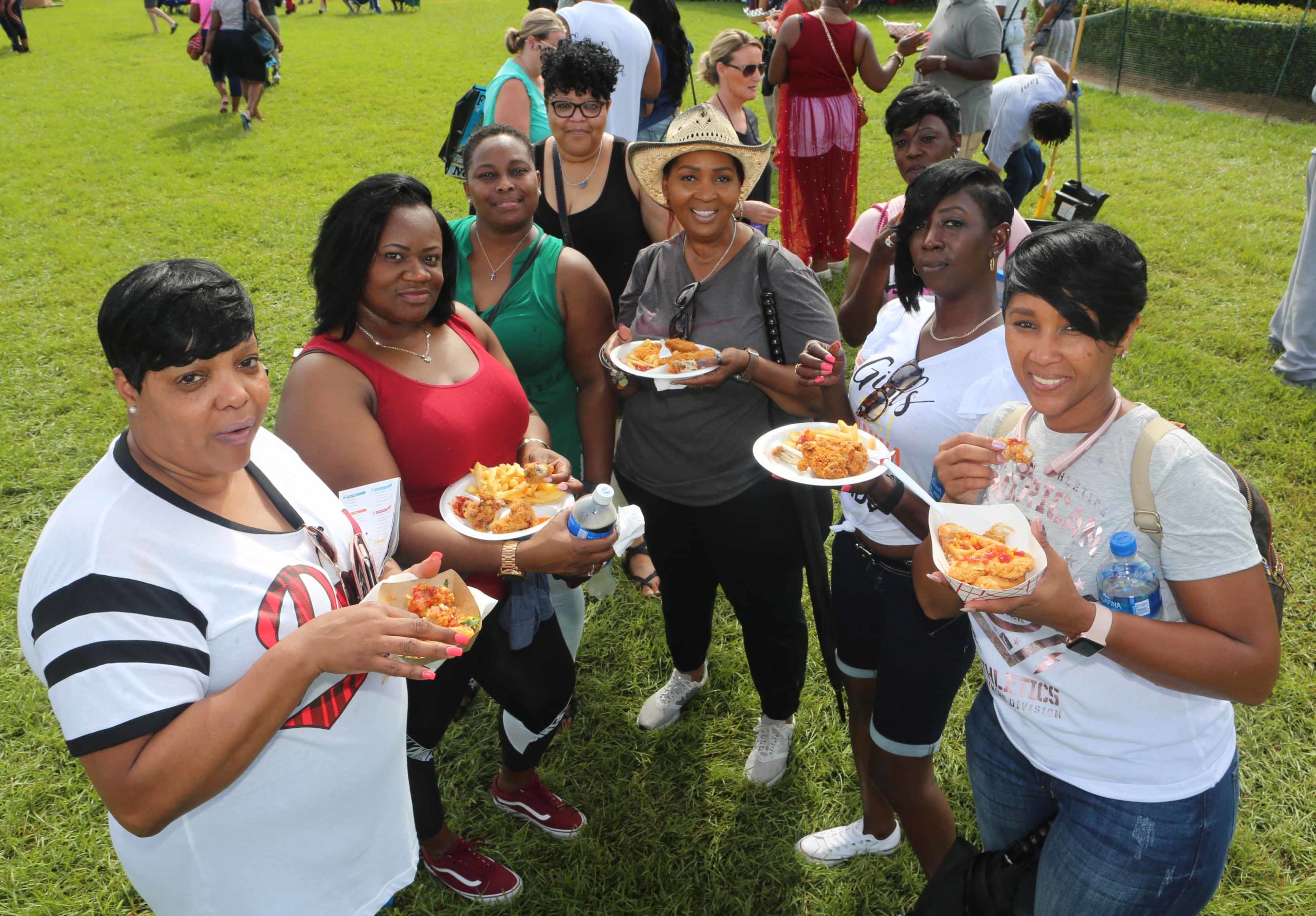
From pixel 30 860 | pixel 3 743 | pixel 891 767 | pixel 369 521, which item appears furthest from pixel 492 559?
pixel 3 743

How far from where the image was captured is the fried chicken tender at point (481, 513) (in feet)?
8.86

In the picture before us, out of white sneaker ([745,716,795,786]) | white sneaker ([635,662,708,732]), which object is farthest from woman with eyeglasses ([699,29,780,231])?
white sneaker ([745,716,795,786])

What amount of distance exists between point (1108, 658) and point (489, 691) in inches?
78.2

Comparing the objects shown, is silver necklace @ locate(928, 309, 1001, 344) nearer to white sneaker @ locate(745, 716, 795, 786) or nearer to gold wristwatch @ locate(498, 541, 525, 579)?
gold wristwatch @ locate(498, 541, 525, 579)

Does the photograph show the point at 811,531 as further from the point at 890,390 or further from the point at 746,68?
the point at 746,68

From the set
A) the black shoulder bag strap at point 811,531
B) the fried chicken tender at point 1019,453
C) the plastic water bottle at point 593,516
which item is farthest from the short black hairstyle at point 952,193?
the plastic water bottle at point 593,516

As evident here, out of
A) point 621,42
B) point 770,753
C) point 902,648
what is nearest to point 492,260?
point 902,648

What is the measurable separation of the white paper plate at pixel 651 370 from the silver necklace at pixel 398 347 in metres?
0.67

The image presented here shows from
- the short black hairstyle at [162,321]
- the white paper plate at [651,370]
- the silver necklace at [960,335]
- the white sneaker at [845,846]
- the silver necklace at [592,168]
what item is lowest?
the white sneaker at [845,846]

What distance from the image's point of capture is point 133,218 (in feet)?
34.4

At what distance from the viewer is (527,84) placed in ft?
17.8

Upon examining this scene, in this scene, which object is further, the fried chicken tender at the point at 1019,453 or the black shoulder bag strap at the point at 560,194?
the black shoulder bag strap at the point at 560,194

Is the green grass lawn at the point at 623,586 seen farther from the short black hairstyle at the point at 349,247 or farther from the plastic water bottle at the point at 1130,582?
the short black hairstyle at the point at 349,247

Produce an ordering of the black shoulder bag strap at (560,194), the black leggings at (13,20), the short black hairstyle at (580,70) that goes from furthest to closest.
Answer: the black leggings at (13,20) < the black shoulder bag strap at (560,194) < the short black hairstyle at (580,70)
